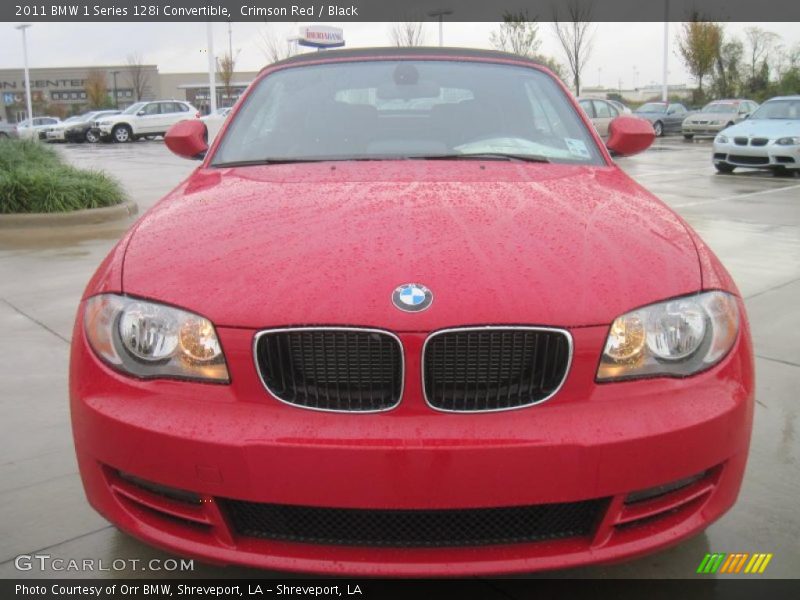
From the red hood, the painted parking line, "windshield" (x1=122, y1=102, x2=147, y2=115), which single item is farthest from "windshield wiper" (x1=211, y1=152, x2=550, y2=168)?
"windshield" (x1=122, y1=102, x2=147, y2=115)

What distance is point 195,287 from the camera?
79.4 inches

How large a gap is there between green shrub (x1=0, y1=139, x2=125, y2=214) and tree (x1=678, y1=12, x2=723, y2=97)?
127 ft

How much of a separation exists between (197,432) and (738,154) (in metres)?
15.0

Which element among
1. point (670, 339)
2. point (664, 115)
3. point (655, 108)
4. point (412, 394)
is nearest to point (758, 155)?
point (670, 339)

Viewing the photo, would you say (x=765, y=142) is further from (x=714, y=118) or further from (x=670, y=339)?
(x=670, y=339)

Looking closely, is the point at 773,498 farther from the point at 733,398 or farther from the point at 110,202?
the point at 110,202

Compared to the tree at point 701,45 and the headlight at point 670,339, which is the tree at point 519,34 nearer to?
the tree at point 701,45

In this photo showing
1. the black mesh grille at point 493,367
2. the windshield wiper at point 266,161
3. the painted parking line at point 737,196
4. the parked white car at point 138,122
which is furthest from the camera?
the parked white car at point 138,122

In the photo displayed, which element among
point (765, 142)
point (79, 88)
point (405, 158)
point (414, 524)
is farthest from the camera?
point (79, 88)

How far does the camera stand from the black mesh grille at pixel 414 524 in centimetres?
188

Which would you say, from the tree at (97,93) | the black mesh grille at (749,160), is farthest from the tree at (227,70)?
the black mesh grille at (749,160)

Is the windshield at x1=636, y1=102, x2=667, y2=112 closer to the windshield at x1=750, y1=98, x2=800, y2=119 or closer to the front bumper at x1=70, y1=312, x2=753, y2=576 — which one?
the windshield at x1=750, y1=98, x2=800, y2=119

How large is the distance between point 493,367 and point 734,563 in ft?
3.54

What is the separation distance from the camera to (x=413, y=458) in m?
1.78
